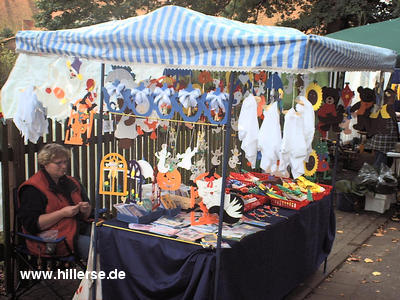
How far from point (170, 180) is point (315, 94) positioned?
145 cm

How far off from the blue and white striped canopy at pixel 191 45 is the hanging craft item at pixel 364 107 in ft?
4.18

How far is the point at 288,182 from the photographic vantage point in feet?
15.4

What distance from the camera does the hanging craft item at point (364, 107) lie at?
4.44 m

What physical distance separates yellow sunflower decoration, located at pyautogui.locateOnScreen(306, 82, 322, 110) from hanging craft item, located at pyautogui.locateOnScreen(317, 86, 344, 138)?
313 millimetres

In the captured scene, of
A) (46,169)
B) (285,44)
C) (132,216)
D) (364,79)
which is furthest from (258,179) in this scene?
(364,79)

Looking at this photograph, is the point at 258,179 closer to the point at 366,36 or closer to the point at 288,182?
the point at 288,182

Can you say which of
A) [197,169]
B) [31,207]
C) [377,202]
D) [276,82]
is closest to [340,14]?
[377,202]

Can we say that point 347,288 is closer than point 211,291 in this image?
No

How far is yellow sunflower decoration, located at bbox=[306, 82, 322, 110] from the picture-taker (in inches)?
149

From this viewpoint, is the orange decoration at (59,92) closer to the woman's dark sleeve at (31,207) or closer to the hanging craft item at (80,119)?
the hanging craft item at (80,119)

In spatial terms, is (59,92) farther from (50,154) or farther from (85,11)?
(85,11)

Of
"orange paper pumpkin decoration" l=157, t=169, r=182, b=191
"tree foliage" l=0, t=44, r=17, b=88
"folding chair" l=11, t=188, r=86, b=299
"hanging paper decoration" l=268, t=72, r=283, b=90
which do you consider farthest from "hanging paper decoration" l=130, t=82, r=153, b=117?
"tree foliage" l=0, t=44, r=17, b=88

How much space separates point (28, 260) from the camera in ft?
12.9

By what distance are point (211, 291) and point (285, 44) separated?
67.0 inches
